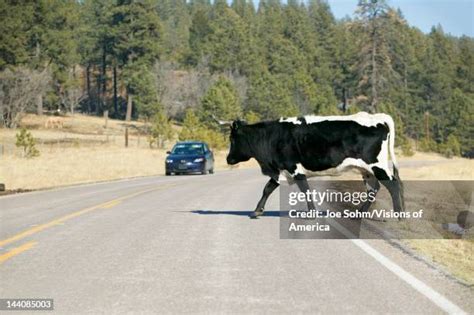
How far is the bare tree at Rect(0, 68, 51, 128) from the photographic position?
72.8m

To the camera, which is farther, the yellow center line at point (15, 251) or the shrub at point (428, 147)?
the shrub at point (428, 147)

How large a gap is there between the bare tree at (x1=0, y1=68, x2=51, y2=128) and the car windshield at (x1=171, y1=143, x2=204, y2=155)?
42562 mm

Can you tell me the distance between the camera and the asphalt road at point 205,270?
6.26 metres

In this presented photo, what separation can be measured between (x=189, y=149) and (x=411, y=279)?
28.1 metres

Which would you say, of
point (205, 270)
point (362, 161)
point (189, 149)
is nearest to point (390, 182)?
point (362, 161)

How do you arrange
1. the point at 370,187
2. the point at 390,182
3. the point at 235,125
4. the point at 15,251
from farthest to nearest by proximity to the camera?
1. the point at 235,125
2. the point at 370,187
3. the point at 390,182
4. the point at 15,251

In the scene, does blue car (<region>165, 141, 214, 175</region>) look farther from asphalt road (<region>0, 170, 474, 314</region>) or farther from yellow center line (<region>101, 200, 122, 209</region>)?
asphalt road (<region>0, 170, 474, 314</region>)

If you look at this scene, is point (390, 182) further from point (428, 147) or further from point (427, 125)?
point (427, 125)

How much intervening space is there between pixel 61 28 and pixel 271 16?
60309 mm

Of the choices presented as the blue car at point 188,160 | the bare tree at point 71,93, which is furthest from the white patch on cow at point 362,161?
the bare tree at point 71,93

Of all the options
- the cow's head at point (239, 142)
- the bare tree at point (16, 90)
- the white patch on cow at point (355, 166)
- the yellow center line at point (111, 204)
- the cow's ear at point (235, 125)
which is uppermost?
the bare tree at point (16, 90)

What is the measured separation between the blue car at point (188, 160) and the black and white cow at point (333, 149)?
21.2 meters

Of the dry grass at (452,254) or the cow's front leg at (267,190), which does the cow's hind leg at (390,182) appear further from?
the cow's front leg at (267,190)

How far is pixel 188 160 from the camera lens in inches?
1339
